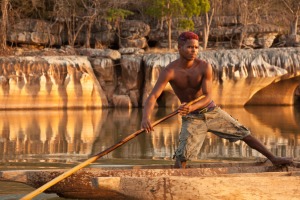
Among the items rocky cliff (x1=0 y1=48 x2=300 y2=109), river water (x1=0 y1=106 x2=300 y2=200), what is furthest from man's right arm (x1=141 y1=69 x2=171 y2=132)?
rocky cliff (x1=0 y1=48 x2=300 y2=109)

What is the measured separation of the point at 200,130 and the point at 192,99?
323 mm

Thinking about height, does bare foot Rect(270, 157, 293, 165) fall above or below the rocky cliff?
above

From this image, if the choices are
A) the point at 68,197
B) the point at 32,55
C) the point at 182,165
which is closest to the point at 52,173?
the point at 68,197

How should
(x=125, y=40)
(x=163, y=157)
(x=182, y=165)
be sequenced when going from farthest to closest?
(x=125, y=40), (x=163, y=157), (x=182, y=165)

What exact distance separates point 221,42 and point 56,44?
797cm

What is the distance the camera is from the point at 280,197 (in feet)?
17.9

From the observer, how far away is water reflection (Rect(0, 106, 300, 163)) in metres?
10.4

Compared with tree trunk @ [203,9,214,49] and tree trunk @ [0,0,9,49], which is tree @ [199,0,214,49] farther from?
tree trunk @ [0,0,9,49]

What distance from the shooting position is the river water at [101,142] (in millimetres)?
9635

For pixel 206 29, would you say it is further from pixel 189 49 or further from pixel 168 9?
pixel 189 49

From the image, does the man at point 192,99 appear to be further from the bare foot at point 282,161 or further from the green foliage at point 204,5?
the green foliage at point 204,5

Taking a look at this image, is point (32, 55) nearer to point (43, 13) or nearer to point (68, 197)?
point (43, 13)

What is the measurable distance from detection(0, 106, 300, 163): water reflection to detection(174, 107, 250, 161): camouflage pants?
335 centimetres

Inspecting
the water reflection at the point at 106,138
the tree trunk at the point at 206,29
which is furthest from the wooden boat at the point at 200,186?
the tree trunk at the point at 206,29
